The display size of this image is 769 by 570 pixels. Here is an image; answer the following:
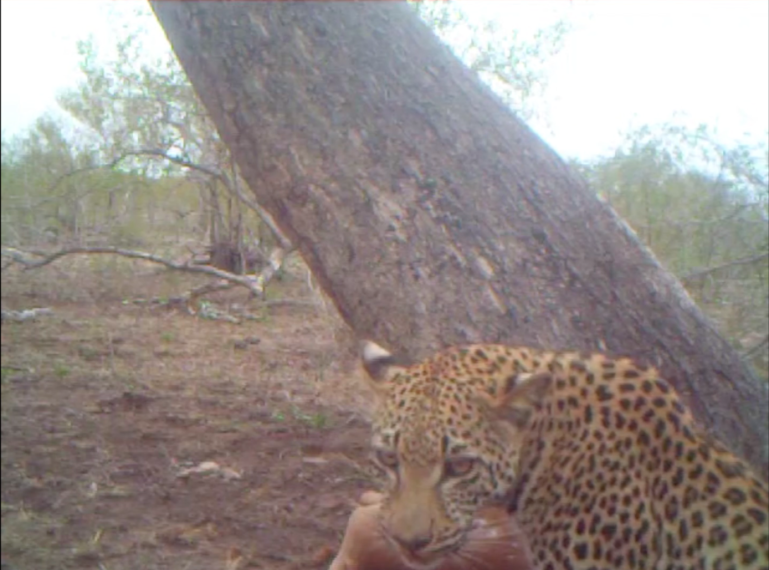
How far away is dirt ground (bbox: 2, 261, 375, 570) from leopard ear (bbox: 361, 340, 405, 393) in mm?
1453

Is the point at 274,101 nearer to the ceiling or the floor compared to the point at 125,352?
nearer to the ceiling

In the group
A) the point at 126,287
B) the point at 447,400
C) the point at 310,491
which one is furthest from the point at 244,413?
the point at 447,400

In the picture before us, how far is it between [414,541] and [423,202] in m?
1.52

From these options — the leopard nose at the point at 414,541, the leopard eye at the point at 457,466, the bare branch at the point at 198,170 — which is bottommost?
the leopard nose at the point at 414,541

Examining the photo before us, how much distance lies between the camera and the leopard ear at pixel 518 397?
8.98 ft

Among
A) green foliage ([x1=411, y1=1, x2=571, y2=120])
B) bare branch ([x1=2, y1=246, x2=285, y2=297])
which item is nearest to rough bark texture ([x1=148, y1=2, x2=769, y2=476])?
green foliage ([x1=411, y1=1, x2=571, y2=120])

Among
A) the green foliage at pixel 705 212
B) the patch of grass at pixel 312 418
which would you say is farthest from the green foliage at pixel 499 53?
the patch of grass at pixel 312 418

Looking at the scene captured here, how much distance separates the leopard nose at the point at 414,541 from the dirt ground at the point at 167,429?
151cm

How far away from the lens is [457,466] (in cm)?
273

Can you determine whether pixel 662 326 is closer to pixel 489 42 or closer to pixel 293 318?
pixel 489 42

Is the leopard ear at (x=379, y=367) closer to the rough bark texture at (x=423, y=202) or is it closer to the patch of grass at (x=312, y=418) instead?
the rough bark texture at (x=423, y=202)

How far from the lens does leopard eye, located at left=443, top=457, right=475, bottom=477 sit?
272 cm

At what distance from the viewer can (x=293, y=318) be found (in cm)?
790

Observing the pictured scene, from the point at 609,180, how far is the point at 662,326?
1.57 m
